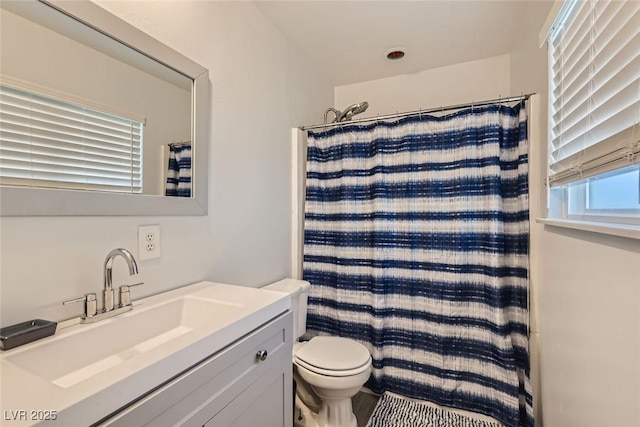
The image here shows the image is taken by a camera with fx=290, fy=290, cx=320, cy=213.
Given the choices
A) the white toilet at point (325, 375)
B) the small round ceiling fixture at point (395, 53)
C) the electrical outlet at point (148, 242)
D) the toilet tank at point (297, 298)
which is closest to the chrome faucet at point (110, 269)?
the electrical outlet at point (148, 242)

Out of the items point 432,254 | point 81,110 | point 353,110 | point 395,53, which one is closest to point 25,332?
point 81,110

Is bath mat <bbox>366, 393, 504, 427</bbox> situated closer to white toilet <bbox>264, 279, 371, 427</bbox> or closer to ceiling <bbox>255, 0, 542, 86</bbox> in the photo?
white toilet <bbox>264, 279, 371, 427</bbox>

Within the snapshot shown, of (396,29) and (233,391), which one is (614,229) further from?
A: (396,29)

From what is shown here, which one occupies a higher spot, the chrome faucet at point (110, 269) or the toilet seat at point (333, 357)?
the chrome faucet at point (110, 269)

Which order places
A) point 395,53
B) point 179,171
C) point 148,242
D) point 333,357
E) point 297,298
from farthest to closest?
point 395,53
point 297,298
point 333,357
point 179,171
point 148,242

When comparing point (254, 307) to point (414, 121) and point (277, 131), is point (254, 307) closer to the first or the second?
point (277, 131)

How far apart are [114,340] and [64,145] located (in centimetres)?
63

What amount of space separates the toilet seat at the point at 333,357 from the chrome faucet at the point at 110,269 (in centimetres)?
96

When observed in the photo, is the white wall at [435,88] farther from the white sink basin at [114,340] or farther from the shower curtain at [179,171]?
the white sink basin at [114,340]

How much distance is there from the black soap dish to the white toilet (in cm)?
94

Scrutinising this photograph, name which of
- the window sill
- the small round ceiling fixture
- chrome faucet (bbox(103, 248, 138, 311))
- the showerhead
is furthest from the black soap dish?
the small round ceiling fixture

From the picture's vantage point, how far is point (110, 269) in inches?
37.5

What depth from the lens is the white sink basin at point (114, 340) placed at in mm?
737

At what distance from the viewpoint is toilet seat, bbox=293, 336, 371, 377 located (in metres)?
1.45
